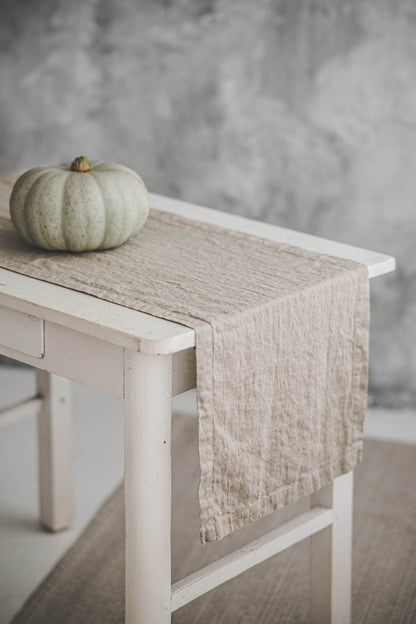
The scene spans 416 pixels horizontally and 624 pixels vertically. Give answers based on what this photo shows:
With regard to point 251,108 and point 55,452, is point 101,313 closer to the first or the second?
point 55,452

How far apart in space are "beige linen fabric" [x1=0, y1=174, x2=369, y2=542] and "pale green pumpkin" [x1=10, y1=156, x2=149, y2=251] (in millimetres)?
41

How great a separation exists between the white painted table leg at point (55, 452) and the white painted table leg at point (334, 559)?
2.37ft

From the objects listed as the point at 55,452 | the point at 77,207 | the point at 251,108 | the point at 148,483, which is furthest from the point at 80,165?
the point at 251,108

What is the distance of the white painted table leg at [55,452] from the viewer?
2.23 metres

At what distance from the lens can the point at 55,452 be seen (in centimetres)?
227

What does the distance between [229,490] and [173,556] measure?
0.79 metres

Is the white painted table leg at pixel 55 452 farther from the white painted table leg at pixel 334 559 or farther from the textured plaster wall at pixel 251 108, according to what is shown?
the textured plaster wall at pixel 251 108

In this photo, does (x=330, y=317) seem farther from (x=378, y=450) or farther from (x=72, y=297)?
(x=378, y=450)

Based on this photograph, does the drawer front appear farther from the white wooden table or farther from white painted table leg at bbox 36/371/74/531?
white painted table leg at bbox 36/371/74/531

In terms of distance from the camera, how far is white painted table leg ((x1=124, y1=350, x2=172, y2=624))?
1.38m

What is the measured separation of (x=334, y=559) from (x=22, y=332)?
→ 79 centimetres

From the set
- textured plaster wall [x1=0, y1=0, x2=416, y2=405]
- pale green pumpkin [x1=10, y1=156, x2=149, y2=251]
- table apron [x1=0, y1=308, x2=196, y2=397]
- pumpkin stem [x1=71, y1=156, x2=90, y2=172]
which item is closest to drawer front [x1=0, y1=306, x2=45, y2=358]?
table apron [x1=0, y1=308, x2=196, y2=397]

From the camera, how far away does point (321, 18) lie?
280 centimetres

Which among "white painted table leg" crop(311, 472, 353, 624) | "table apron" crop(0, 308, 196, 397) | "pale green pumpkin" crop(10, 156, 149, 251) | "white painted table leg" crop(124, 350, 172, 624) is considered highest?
"pale green pumpkin" crop(10, 156, 149, 251)
